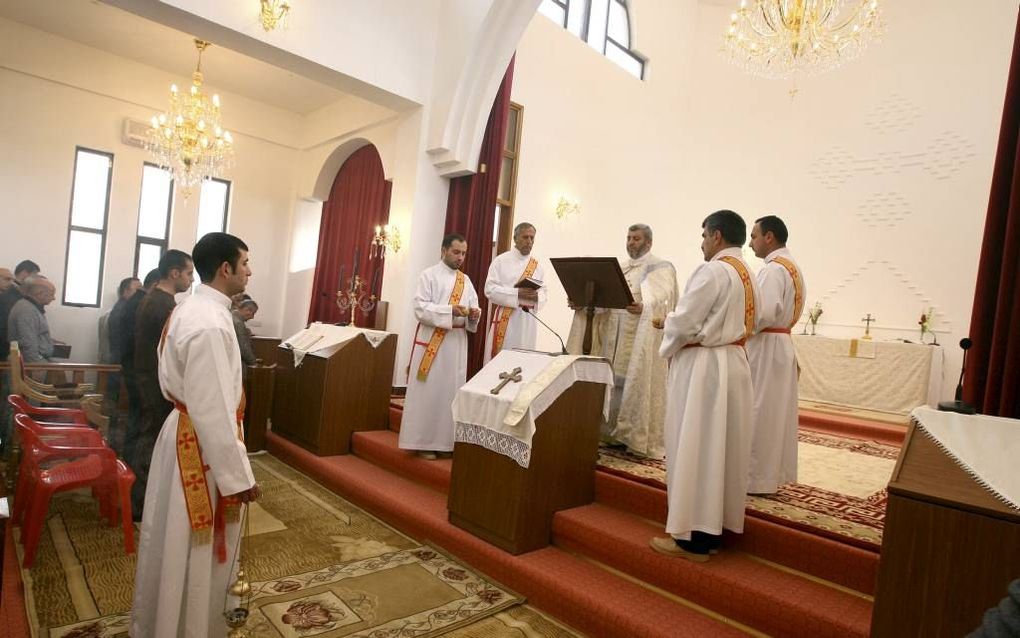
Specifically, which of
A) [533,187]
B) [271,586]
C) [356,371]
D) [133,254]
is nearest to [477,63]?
[533,187]

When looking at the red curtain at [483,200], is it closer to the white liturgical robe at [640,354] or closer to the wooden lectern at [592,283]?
the white liturgical robe at [640,354]

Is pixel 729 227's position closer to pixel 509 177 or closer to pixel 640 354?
pixel 640 354

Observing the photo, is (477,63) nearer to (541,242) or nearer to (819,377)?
(541,242)

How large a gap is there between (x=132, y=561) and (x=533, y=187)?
679 centimetres

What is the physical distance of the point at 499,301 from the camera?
5234mm

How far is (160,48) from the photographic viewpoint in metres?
8.29

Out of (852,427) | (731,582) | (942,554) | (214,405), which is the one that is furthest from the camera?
(852,427)

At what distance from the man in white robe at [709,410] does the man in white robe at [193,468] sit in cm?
201

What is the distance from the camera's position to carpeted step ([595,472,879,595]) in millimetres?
2826

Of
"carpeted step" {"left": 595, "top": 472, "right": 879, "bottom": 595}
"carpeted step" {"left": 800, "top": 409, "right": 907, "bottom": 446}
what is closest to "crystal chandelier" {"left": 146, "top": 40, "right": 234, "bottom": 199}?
"carpeted step" {"left": 595, "top": 472, "right": 879, "bottom": 595}

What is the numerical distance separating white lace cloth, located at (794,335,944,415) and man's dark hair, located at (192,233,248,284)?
28.1 feet

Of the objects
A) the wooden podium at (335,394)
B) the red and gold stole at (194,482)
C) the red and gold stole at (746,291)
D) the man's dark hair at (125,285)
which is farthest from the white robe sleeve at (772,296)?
the man's dark hair at (125,285)

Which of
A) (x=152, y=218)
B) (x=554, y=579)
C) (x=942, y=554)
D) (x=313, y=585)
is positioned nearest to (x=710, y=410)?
(x=554, y=579)

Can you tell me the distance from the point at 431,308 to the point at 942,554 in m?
3.82
